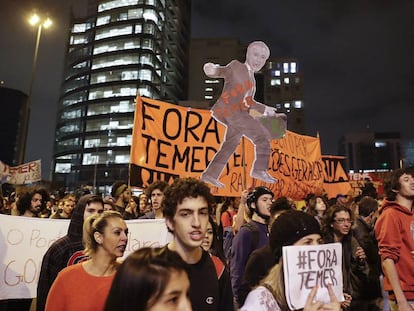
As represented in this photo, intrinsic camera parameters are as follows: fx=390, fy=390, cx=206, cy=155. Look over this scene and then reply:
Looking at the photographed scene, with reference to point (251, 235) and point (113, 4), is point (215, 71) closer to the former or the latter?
point (251, 235)

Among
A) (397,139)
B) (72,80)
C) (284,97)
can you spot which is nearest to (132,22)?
(72,80)

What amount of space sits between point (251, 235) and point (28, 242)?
9.35 feet

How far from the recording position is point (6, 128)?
159250mm

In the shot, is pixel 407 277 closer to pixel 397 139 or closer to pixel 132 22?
pixel 132 22

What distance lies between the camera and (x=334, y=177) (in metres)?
12.2

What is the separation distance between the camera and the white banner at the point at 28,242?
15.4ft

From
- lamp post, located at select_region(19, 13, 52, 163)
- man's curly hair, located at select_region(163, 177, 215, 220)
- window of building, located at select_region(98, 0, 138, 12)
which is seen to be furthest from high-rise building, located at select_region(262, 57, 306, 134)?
man's curly hair, located at select_region(163, 177, 215, 220)

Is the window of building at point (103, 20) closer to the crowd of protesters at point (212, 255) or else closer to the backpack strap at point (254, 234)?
the crowd of protesters at point (212, 255)

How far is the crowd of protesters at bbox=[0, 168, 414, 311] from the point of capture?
Result: 1484mm

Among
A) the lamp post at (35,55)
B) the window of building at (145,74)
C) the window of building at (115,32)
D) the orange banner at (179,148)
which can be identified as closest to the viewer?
the orange banner at (179,148)

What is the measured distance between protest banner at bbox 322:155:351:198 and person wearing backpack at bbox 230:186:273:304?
813cm

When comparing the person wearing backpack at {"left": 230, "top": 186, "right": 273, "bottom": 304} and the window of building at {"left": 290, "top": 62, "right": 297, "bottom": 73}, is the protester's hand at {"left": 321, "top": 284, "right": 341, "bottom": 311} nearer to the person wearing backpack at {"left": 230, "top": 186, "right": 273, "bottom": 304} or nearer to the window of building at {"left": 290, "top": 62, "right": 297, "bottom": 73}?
the person wearing backpack at {"left": 230, "top": 186, "right": 273, "bottom": 304}

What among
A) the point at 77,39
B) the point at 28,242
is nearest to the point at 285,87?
the point at 77,39

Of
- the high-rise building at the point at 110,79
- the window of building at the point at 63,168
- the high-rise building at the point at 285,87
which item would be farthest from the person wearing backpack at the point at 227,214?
the window of building at the point at 63,168
